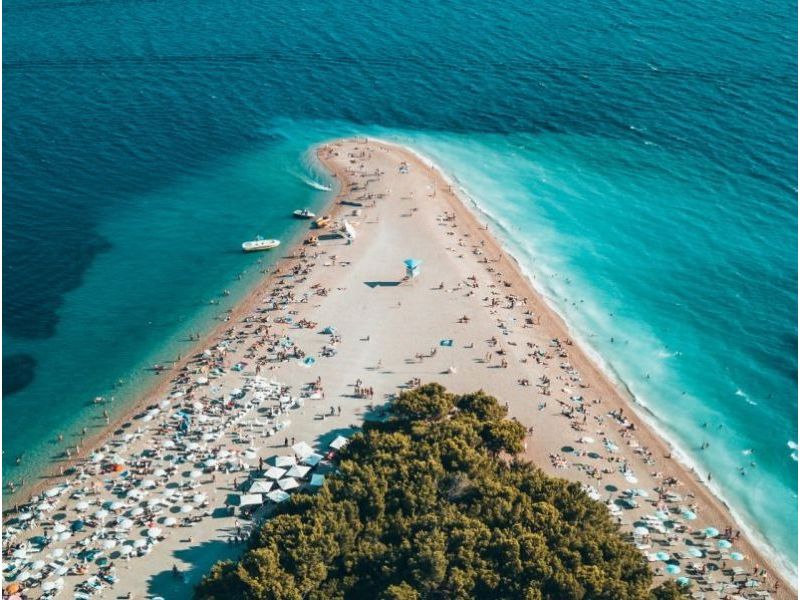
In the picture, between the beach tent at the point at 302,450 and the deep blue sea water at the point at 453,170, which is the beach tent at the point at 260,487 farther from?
the deep blue sea water at the point at 453,170

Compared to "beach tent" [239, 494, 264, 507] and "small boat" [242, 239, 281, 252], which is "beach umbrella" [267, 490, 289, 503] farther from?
"small boat" [242, 239, 281, 252]

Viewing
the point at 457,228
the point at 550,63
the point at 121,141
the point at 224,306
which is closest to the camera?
the point at 224,306

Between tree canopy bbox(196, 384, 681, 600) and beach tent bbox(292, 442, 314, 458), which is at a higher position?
tree canopy bbox(196, 384, 681, 600)

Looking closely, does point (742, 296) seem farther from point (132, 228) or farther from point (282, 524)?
point (132, 228)

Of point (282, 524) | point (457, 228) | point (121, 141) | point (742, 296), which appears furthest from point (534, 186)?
point (282, 524)

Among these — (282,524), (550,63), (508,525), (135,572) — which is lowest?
(135,572)

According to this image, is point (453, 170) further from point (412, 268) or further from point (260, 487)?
point (260, 487)

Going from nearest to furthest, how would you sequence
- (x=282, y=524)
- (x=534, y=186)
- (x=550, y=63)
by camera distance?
(x=282, y=524), (x=534, y=186), (x=550, y=63)

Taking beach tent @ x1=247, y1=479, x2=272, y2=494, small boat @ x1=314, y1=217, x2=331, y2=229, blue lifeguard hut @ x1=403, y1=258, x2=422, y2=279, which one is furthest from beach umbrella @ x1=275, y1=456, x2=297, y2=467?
small boat @ x1=314, y1=217, x2=331, y2=229
